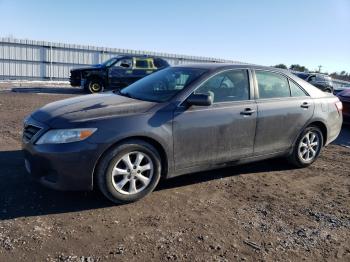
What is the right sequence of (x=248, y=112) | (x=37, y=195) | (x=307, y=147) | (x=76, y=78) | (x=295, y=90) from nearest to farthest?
(x=37, y=195)
(x=248, y=112)
(x=295, y=90)
(x=307, y=147)
(x=76, y=78)

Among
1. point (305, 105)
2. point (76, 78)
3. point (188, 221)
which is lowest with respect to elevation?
point (188, 221)

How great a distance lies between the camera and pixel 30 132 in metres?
4.30

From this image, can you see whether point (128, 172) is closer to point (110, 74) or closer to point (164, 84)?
point (164, 84)

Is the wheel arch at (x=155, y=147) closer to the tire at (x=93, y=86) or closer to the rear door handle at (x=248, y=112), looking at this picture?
the rear door handle at (x=248, y=112)

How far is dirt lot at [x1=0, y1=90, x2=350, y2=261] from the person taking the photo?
3332mm

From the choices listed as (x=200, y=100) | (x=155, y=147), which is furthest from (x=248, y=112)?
(x=155, y=147)

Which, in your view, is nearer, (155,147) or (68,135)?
(68,135)

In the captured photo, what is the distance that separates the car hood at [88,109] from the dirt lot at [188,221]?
3.01ft

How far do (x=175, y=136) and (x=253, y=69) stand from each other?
1673mm

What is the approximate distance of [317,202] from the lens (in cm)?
468

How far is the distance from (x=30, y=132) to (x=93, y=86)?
529 inches

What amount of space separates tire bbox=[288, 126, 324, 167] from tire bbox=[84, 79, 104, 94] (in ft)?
41.7

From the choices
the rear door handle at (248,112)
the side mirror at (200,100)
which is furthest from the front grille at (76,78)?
the side mirror at (200,100)

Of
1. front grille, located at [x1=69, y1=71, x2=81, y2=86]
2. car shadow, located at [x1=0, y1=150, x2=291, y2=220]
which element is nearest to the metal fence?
front grille, located at [x1=69, y1=71, x2=81, y2=86]
